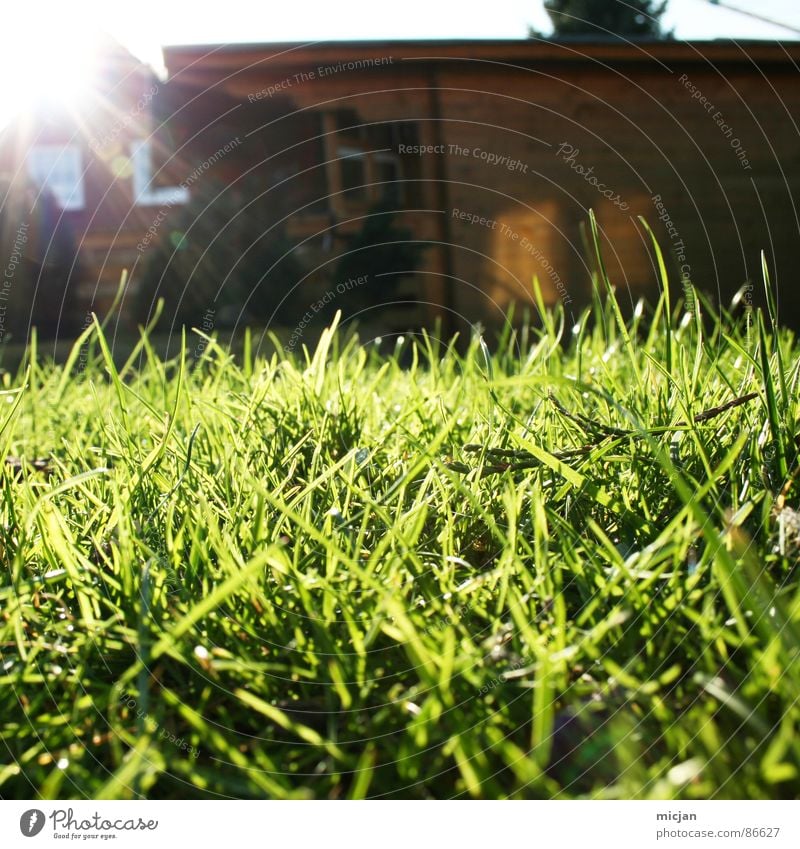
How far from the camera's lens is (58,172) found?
213 inches

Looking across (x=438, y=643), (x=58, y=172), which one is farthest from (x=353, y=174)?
(x=438, y=643)

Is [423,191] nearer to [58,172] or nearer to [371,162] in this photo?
[371,162]

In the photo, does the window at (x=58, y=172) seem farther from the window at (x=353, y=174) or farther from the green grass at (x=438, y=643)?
the green grass at (x=438, y=643)

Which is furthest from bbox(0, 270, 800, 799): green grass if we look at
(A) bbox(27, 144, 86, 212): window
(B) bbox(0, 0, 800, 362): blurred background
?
(A) bbox(27, 144, 86, 212): window

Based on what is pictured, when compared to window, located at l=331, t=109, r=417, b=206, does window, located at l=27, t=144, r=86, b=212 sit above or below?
above

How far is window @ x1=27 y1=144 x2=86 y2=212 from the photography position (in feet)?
14.6

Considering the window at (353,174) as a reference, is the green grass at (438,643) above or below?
below

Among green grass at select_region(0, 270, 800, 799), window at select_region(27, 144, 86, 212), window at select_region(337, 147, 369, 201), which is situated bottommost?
green grass at select_region(0, 270, 800, 799)

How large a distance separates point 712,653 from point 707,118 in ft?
12.5

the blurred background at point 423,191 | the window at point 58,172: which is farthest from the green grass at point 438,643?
the window at point 58,172

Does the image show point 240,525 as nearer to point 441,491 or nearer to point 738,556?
point 441,491

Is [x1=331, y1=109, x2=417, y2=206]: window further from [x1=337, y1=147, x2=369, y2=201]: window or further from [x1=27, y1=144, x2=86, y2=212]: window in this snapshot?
[x1=27, y1=144, x2=86, y2=212]: window

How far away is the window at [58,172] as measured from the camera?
446 centimetres

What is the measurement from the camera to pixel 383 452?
2.74 ft
